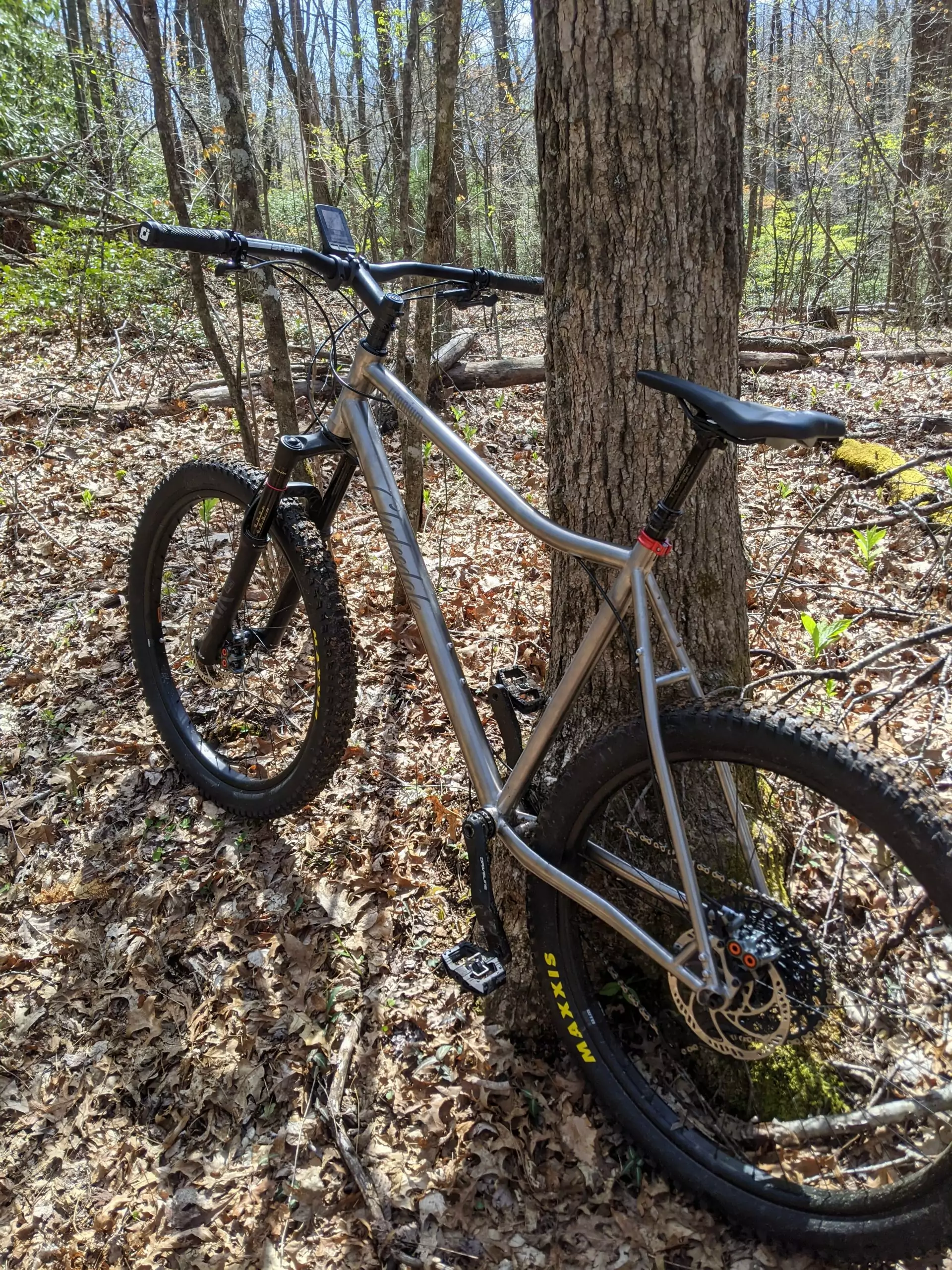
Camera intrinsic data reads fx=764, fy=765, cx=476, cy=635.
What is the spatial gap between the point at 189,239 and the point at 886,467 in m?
4.02

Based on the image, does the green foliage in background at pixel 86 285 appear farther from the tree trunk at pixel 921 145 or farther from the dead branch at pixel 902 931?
the tree trunk at pixel 921 145

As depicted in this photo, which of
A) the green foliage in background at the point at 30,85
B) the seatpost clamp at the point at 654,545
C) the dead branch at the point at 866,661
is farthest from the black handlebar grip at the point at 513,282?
the green foliage in background at the point at 30,85

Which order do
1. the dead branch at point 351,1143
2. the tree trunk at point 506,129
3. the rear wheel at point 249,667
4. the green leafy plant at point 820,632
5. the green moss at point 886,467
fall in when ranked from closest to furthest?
the dead branch at point 351,1143
the rear wheel at point 249,667
the green leafy plant at point 820,632
the green moss at point 886,467
the tree trunk at point 506,129

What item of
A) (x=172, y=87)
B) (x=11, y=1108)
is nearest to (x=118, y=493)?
(x=172, y=87)

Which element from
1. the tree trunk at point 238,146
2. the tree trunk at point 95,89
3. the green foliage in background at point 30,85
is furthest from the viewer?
the green foliage in background at point 30,85

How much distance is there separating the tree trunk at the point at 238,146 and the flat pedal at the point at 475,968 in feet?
8.46

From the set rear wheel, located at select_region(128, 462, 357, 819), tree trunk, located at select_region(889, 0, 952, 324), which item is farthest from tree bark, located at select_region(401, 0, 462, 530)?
tree trunk, located at select_region(889, 0, 952, 324)

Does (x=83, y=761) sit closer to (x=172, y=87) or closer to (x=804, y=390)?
(x=172, y=87)

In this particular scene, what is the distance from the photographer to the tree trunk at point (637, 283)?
1603 millimetres

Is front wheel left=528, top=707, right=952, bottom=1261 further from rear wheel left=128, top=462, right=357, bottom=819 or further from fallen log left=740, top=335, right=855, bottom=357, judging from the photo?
fallen log left=740, top=335, right=855, bottom=357

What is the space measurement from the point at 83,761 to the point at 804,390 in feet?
20.3

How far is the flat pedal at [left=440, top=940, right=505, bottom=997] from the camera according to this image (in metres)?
1.82

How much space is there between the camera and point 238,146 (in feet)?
10.0

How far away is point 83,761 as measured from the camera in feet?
9.99
